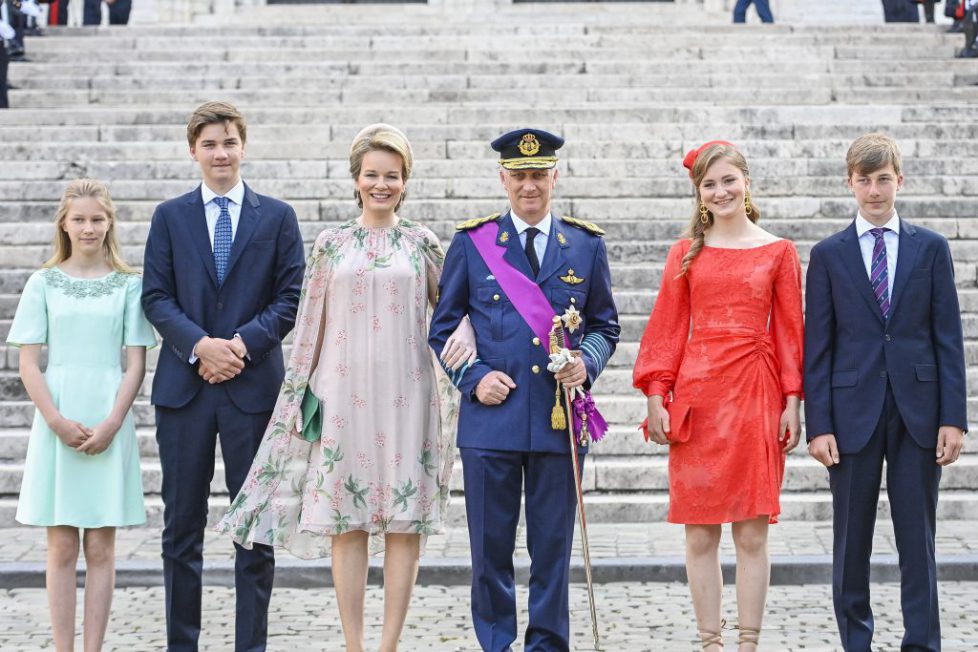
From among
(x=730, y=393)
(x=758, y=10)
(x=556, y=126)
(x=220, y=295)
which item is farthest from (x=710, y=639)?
(x=758, y=10)

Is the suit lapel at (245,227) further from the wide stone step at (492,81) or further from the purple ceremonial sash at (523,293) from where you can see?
the wide stone step at (492,81)

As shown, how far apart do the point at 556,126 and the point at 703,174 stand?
25.2 ft

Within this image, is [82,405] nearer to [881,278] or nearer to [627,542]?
[881,278]

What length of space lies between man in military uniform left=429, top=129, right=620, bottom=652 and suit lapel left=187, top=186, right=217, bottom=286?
0.91m

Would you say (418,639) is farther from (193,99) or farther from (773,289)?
(193,99)

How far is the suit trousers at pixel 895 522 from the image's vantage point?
5.17 meters

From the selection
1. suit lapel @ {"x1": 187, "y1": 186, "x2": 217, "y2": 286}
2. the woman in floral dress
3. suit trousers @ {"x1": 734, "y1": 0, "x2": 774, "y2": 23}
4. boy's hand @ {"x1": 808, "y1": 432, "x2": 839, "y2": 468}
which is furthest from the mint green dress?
suit trousers @ {"x1": 734, "y1": 0, "x2": 774, "y2": 23}

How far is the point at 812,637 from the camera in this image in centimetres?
599

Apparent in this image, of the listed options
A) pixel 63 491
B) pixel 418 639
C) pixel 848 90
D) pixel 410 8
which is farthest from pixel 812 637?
pixel 410 8

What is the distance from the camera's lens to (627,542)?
747cm

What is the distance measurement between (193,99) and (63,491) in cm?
895

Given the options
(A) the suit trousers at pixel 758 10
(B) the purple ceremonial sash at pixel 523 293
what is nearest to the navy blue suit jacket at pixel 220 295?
(B) the purple ceremonial sash at pixel 523 293

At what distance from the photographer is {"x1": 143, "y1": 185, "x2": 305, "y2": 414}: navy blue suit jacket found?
5426 mm

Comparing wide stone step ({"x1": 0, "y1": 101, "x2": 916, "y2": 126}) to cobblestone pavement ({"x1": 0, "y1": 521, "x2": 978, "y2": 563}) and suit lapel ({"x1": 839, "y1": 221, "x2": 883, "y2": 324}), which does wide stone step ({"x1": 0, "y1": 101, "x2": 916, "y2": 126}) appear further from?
suit lapel ({"x1": 839, "y1": 221, "x2": 883, "y2": 324})
